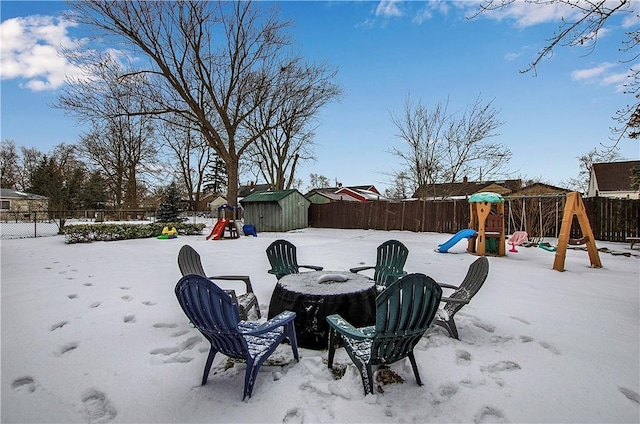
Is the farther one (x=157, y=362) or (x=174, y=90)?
(x=174, y=90)

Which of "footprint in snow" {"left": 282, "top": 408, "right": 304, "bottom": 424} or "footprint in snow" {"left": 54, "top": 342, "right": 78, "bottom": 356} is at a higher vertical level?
"footprint in snow" {"left": 54, "top": 342, "right": 78, "bottom": 356}

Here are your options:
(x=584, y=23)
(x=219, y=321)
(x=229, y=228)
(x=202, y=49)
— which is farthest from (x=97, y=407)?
(x=202, y=49)

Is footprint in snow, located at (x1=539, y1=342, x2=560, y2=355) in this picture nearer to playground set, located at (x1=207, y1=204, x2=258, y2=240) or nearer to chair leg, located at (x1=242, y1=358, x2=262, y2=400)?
chair leg, located at (x1=242, y1=358, x2=262, y2=400)

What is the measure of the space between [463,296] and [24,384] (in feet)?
12.9

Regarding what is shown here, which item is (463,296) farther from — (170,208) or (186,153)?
(186,153)

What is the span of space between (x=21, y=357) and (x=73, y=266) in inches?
192

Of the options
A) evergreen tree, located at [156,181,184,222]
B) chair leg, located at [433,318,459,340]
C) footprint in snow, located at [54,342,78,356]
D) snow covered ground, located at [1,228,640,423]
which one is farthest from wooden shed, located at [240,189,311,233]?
chair leg, located at [433,318,459,340]

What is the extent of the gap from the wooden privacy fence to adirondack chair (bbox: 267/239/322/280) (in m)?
9.68

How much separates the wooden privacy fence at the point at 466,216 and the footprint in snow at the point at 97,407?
1214 cm

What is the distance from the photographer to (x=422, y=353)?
111 inches

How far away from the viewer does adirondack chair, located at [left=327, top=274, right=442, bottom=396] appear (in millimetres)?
2107

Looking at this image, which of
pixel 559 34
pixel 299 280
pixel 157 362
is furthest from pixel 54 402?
pixel 559 34

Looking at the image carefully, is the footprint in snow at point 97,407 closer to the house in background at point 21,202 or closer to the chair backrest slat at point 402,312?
the chair backrest slat at point 402,312

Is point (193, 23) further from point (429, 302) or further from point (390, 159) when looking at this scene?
point (429, 302)
